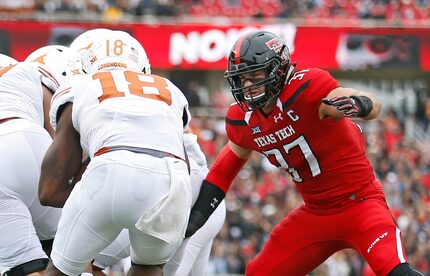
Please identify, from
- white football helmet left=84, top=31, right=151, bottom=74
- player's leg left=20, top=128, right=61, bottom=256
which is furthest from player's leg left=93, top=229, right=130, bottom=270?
white football helmet left=84, top=31, right=151, bottom=74

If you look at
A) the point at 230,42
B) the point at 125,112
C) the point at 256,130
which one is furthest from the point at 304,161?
the point at 230,42

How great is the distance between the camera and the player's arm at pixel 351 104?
5.16 metres

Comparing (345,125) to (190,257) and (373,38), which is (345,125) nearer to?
(190,257)

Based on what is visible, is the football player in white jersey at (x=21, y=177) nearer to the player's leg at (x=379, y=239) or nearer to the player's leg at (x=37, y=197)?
the player's leg at (x=37, y=197)

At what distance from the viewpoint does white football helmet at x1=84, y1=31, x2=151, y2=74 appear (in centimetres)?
532

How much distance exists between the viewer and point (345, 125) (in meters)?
5.88

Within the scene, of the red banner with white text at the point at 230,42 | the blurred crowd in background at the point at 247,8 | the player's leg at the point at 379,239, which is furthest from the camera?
the blurred crowd in background at the point at 247,8

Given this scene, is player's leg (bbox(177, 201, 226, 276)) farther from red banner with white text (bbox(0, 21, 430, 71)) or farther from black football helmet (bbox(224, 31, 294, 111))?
red banner with white text (bbox(0, 21, 430, 71))

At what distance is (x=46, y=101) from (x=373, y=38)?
13997 millimetres

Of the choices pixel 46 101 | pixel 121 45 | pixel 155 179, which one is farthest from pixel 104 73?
pixel 46 101

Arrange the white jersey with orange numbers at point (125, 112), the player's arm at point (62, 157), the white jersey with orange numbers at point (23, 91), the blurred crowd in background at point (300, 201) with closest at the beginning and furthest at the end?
the white jersey with orange numbers at point (125, 112)
the player's arm at point (62, 157)
the white jersey with orange numbers at point (23, 91)
the blurred crowd in background at point (300, 201)

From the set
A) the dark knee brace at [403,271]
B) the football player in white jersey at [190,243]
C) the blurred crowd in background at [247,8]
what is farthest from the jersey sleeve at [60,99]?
the blurred crowd in background at [247,8]

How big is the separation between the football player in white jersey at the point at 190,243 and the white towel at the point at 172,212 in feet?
4.07

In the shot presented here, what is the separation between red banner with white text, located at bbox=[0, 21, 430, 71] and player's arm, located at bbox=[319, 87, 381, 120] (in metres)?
13.2
